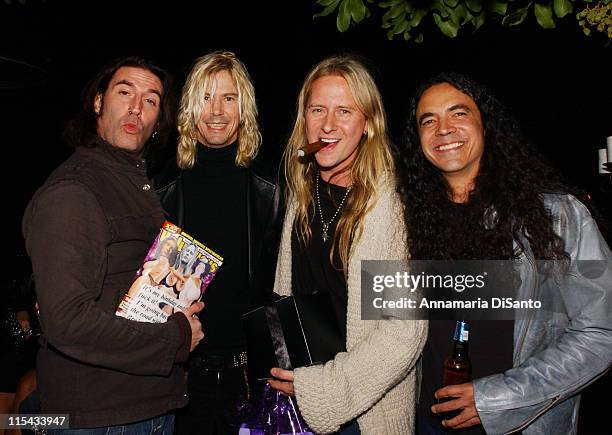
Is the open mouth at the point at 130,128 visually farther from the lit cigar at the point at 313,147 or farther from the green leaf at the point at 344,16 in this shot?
the green leaf at the point at 344,16

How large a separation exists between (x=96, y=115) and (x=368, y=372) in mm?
1943

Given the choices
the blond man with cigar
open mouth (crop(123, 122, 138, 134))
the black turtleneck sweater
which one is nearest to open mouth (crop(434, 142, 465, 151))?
the blond man with cigar

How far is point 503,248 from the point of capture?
2326mm

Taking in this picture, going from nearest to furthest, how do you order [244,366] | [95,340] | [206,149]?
[95,340]
[244,366]
[206,149]

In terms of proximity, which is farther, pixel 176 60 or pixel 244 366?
pixel 176 60

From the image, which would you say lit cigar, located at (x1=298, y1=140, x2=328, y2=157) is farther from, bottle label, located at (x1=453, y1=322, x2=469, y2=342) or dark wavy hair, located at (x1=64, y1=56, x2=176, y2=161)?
bottle label, located at (x1=453, y1=322, x2=469, y2=342)

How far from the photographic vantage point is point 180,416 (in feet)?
9.41

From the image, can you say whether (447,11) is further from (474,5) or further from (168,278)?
(168,278)

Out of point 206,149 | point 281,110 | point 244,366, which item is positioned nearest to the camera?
point 244,366

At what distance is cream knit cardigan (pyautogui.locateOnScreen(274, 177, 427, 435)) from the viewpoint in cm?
218

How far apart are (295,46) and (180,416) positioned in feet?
24.7

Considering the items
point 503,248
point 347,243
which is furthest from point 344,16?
point 503,248

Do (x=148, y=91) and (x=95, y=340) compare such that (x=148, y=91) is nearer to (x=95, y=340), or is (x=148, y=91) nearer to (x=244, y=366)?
(x=95, y=340)

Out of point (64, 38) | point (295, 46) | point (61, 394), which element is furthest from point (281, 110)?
point (61, 394)
